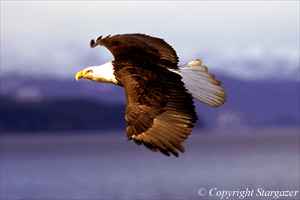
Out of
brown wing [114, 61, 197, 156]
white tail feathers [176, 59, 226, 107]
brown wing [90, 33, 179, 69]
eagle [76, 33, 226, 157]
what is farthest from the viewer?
brown wing [90, 33, 179, 69]

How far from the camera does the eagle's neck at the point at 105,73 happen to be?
10508 mm

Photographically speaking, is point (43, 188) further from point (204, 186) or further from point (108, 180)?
point (204, 186)

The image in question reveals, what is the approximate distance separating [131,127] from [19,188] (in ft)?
189

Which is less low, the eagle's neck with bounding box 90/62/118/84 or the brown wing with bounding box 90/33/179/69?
the brown wing with bounding box 90/33/179/69

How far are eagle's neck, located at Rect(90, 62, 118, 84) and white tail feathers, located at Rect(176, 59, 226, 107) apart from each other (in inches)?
41.4

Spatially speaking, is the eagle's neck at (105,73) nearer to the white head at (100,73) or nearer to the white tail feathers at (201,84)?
the white head at (100,73)

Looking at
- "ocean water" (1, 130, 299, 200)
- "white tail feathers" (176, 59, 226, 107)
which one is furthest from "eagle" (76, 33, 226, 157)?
"ocean water" (1, 130, 299, 200)

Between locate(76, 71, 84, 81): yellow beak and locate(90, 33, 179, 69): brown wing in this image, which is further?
locate(76, 71, 84, 81): yellow beak

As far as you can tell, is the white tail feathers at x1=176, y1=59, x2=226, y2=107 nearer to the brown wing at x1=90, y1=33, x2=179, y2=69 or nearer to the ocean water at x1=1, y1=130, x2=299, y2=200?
the brown wing at x1=90, y1=33, x2=179, y2=69

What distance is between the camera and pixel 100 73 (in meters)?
10.8

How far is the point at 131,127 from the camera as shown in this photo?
360 inches

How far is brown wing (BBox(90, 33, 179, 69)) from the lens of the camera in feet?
34.4

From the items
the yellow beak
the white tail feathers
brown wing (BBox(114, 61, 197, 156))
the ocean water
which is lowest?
brown wing (BBox(114, 61, 197, 156))

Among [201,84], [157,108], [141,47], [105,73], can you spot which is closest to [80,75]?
[105,73]
